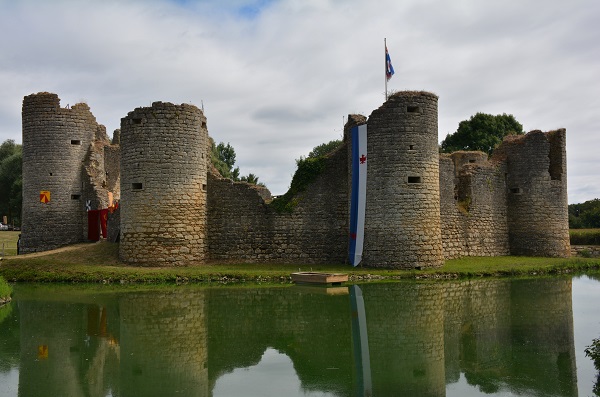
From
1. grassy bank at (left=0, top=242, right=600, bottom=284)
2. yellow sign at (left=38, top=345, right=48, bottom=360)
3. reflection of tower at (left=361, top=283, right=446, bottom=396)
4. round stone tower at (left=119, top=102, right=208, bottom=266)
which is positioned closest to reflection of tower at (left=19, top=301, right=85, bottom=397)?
→ yellow sign at (left=38, top=345, right=48, bottom=360)

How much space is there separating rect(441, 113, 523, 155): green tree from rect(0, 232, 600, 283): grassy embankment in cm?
3305

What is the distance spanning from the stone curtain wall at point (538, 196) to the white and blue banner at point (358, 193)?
11.3m

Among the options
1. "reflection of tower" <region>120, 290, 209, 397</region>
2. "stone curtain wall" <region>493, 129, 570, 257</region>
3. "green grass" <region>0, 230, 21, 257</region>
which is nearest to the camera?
"reflection of tower" <region>120, 290, 209, 397</region>

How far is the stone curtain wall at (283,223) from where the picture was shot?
28.9 meters

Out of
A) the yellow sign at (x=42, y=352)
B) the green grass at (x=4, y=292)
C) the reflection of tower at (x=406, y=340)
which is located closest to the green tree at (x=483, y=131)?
the reflection of tower at (x=406, y=340)

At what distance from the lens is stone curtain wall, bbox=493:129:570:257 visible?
33031 mm

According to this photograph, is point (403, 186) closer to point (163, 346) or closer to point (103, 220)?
point (163, 346)

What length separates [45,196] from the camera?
33.1 metres

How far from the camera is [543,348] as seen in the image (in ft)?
41.6

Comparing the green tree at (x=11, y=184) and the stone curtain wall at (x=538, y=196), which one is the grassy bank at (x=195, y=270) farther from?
the green tree at (x=11, y=184)

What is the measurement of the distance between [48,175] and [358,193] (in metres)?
17.6

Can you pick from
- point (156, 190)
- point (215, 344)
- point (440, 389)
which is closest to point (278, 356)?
point (215, 344)

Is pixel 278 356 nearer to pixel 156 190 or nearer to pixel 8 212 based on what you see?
pixel 156 190

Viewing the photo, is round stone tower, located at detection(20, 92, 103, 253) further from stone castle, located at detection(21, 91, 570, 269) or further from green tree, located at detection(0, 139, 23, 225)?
green tree, located at detection(0, 139, 23, 225)
